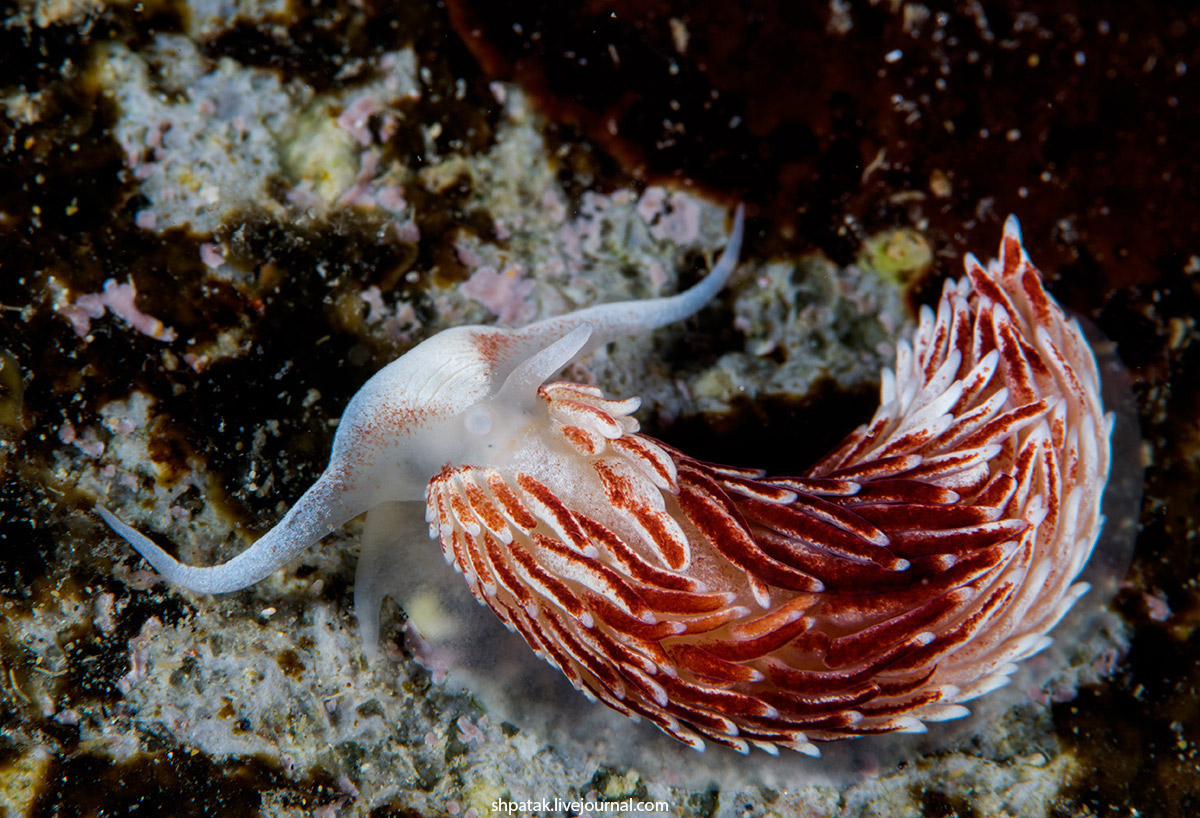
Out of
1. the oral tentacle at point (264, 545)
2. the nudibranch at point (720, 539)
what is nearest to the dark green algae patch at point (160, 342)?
the oral tentacle at point (264, 545)

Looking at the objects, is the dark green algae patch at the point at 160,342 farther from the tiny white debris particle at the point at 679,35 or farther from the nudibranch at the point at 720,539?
the tiny white debris particle at the point at 679,35

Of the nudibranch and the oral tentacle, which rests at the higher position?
the oral tentacle

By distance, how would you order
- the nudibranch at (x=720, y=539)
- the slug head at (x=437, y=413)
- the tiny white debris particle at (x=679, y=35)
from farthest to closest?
the tiny white debris particle at (x=679, y=35) → the slug head at (x=437, y=413) → the nudibranch at (x=720, y=539)

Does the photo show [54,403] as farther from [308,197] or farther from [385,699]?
[385,699]

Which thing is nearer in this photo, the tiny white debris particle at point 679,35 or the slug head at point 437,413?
the slug head at point 437,413

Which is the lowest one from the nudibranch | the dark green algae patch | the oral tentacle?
the nudibranch

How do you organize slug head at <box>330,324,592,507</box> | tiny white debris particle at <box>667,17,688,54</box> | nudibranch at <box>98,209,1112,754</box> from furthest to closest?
tiny white debris particle at <box>667,17,688,54</box>
slug head at <box>330,324,592,507</box>
nudibranch at <box>98,209,1112,754</box>

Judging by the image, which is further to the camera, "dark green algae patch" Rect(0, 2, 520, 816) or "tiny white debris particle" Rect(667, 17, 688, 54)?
"tiny white debris particle" Rect(667, 17, 688, 54)

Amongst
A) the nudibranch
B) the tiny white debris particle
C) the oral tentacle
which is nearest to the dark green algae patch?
the oral tentacle

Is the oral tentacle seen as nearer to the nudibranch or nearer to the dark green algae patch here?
the nudibranch
